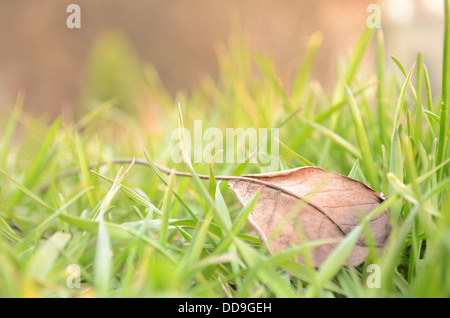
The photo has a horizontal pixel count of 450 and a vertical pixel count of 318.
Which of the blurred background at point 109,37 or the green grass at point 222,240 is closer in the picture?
the green grass at point 222,240

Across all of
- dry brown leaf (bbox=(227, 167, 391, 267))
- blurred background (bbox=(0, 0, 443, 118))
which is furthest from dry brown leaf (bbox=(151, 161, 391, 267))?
blurred background (bbox=(0, 0, 443, 118))

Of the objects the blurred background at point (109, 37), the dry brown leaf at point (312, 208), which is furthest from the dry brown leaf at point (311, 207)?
the blurred background at point (109, 37)

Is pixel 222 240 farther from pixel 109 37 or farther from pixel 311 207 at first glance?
pixel 109 37

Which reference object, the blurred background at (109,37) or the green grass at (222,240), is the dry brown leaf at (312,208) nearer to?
the green grass at (222,240)

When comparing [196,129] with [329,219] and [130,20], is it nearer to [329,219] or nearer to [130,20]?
[329,219]

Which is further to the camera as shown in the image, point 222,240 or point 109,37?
point 109,37

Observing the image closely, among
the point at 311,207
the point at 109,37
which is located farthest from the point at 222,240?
the point at 109,37

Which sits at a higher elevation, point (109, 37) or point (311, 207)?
point (109, 37)

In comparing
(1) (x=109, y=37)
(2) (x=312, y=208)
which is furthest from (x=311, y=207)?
(1) (x=109, y=37)
